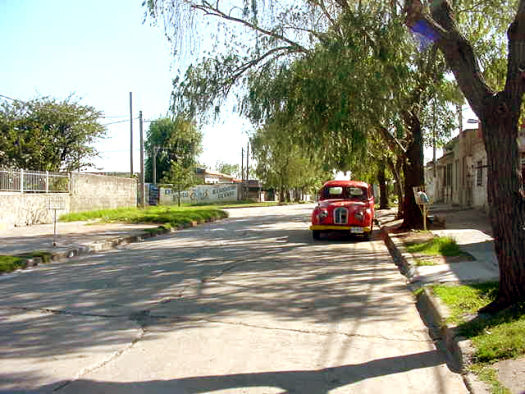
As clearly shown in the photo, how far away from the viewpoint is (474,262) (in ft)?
34.5

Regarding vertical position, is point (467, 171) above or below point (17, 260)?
above

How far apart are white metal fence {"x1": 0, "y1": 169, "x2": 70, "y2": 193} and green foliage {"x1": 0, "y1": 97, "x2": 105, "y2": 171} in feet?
26.2

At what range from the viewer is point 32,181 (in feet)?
74.5

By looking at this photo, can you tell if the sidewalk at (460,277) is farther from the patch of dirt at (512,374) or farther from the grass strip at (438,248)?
the grass strip at (438,248)

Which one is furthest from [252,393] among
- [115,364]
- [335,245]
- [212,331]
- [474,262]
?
[335,245]

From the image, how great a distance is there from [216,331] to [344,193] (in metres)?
12.8

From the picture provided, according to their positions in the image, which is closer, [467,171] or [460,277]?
[460,277]

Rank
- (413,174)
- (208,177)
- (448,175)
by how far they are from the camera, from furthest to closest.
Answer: (208,177) < (448,175) < (413,174)

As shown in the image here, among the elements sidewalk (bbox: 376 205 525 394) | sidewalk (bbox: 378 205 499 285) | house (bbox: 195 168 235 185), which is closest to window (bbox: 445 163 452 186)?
sidewalk (bbox: 376 205 525 394)

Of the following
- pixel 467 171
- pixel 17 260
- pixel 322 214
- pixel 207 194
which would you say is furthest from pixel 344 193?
pixel 207 194

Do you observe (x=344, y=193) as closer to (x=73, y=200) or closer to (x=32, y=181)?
(x=32, y=181)

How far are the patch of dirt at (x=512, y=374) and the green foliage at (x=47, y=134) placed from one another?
31.7 metres

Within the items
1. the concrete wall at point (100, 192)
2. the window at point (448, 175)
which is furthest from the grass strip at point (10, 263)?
the window at point (448, 175)

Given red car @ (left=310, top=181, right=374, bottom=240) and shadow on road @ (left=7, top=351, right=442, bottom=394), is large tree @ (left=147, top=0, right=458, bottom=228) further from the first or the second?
shadow on road @ (left=7, top=351, right=442, bottom=394)
